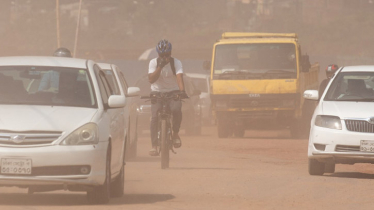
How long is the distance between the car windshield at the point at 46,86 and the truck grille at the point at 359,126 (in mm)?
4568

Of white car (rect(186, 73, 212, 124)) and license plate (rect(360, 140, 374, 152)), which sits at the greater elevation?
license plate (rect(360, 140, 374, 152))

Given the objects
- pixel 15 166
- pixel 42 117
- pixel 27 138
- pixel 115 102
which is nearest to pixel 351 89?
pixel 115 102

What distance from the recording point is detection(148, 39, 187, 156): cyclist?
15.7 meters

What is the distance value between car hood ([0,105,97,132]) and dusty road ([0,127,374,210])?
815 millimetres

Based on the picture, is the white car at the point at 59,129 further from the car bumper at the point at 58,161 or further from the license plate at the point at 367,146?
the license plate at the point at 367,146

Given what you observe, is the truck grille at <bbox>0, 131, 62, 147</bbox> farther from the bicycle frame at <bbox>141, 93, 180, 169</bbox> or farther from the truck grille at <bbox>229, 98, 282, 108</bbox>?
the truck grille at <bbox>229, 98, 282, 108</bbox>

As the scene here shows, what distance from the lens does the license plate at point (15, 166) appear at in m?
10.0

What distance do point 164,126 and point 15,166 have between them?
6.04 m

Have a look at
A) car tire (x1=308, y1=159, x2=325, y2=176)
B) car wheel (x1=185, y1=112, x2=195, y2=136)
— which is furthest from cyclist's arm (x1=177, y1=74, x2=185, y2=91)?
car wheel (x1=185, y1=112, x2=195, y2=136)

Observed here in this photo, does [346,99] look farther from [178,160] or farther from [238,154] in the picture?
[238,154]

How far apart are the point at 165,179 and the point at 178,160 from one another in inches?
179

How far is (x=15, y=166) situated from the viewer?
1002 cm

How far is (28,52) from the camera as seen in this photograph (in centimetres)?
8200

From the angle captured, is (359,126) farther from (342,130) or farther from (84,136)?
(84,136)
